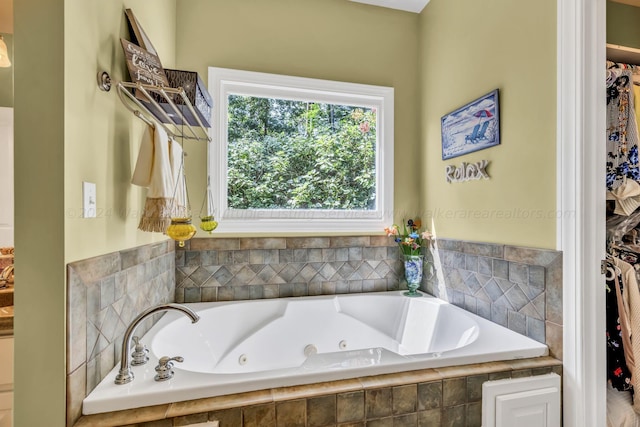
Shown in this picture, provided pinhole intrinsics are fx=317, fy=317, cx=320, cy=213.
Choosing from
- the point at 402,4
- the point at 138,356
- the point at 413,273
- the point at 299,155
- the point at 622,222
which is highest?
the point at 402,4

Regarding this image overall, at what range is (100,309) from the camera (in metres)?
1.11

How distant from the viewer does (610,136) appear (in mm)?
1616

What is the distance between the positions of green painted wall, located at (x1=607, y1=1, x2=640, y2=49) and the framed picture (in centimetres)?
102

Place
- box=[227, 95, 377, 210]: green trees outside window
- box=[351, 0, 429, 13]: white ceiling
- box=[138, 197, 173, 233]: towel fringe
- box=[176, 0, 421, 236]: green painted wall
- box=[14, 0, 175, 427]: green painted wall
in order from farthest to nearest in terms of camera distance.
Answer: box=[351, 0, 429, 13]: white ceiling, box=[227, 95, 377, 210]: green trees outside window, box=[176, 0, 421, 236]: green painted wall, box=[138, 197, 173, 233]: towel fringe, box=[14, 0, 175, 427]: green painted wall

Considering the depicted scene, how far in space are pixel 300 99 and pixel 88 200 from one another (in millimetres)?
1603

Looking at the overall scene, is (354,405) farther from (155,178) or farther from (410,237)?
(410,237)

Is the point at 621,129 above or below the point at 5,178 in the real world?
above

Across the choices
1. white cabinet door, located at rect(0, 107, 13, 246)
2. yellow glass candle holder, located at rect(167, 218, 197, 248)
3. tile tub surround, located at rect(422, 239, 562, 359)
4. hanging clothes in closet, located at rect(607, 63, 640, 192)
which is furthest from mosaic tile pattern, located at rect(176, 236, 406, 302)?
hanging clothes in closet, located at rect(607, 63, 640, 192)

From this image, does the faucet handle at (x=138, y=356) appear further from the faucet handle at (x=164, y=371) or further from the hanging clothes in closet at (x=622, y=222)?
the hanging clothes in closet at (x=622, y=222)

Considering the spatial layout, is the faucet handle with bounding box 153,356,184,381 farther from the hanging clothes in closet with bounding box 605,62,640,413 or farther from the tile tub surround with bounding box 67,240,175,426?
the hanging clothes in closet with bounding box 605,62,640,413

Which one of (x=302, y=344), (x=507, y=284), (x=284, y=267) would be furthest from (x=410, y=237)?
(x=302, y=344)

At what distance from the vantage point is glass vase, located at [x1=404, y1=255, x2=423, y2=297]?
2.26 meters

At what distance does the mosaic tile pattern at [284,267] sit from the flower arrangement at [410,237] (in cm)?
9

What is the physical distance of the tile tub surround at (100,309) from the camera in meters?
0.94
